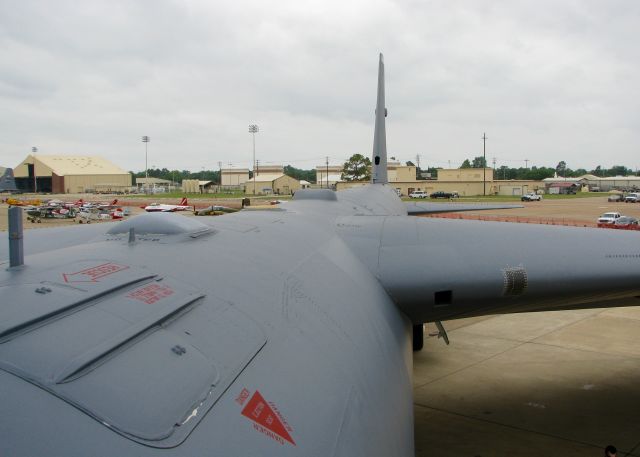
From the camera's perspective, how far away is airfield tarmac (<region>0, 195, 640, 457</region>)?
979cm

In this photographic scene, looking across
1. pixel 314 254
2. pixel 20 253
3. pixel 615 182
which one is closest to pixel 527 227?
pixel 314 254

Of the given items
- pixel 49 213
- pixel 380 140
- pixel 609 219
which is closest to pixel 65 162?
pixel 380 140

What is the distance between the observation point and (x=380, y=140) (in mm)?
21219

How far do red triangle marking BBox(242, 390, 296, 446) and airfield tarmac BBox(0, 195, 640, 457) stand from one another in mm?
6831

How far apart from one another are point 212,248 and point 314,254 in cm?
164

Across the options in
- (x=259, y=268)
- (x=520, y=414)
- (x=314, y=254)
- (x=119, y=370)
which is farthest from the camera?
(x=520, y=414)

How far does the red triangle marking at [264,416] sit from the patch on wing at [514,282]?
5224mm

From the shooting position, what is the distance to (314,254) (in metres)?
7.03

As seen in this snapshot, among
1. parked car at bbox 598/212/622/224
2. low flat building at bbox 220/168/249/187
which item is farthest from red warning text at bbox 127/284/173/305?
low flat building at bbox 220/168/249/187

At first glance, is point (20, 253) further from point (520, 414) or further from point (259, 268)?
point (520, 414)

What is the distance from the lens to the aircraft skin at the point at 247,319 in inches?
106

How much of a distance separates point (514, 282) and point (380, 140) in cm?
1408

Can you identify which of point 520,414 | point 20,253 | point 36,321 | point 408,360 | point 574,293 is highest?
point 20,253

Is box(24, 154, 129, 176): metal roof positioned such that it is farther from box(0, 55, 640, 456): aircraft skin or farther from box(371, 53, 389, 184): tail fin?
box(371, 53, 389, 184): tail fin
